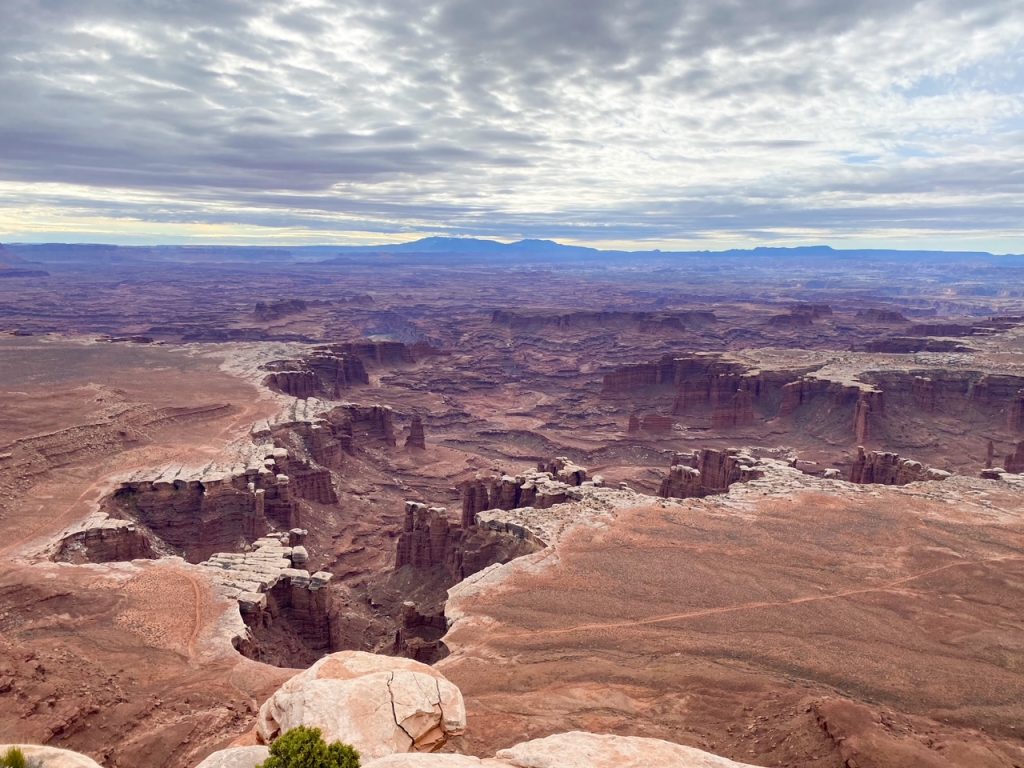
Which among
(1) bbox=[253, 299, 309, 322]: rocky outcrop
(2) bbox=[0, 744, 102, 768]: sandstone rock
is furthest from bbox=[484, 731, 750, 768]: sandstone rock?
(1) bbox=[253, 299, 309, 322]: rocky outcrop

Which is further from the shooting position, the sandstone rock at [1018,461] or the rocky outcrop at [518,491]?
the sandstone rock at [1018,461]

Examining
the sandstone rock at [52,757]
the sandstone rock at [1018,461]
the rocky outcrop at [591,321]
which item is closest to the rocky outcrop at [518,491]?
the sandstone rock at [52,757]

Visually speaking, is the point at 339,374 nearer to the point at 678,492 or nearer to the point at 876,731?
the point at 678,492

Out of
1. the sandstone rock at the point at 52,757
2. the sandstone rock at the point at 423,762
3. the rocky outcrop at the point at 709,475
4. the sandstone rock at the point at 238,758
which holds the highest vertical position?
the sandstone rock at the point at 423,762

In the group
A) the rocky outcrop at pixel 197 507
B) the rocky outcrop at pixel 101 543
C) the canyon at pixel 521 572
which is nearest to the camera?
the canyon at pixel 521 572

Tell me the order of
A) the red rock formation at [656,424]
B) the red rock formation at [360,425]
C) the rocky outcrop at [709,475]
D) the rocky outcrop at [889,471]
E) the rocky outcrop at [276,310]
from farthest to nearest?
the rocky outcrop at [276,310], the red rock formation at [656,424], the red rock formation at [360,425], the rocky outcrop at [889,471], the rocky outcrop at [709,475]

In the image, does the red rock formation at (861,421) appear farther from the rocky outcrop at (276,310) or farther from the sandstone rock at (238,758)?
the rocky outcrop at (276,310)

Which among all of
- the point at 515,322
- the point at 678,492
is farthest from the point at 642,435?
the point at 515,322

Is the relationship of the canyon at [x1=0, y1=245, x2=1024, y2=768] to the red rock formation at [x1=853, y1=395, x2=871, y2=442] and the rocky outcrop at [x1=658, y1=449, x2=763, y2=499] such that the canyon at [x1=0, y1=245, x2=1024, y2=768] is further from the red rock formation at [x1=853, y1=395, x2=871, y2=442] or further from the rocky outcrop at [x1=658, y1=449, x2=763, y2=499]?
the red rock formation at [x1=853, y1=395, x2=871, y2=442]
